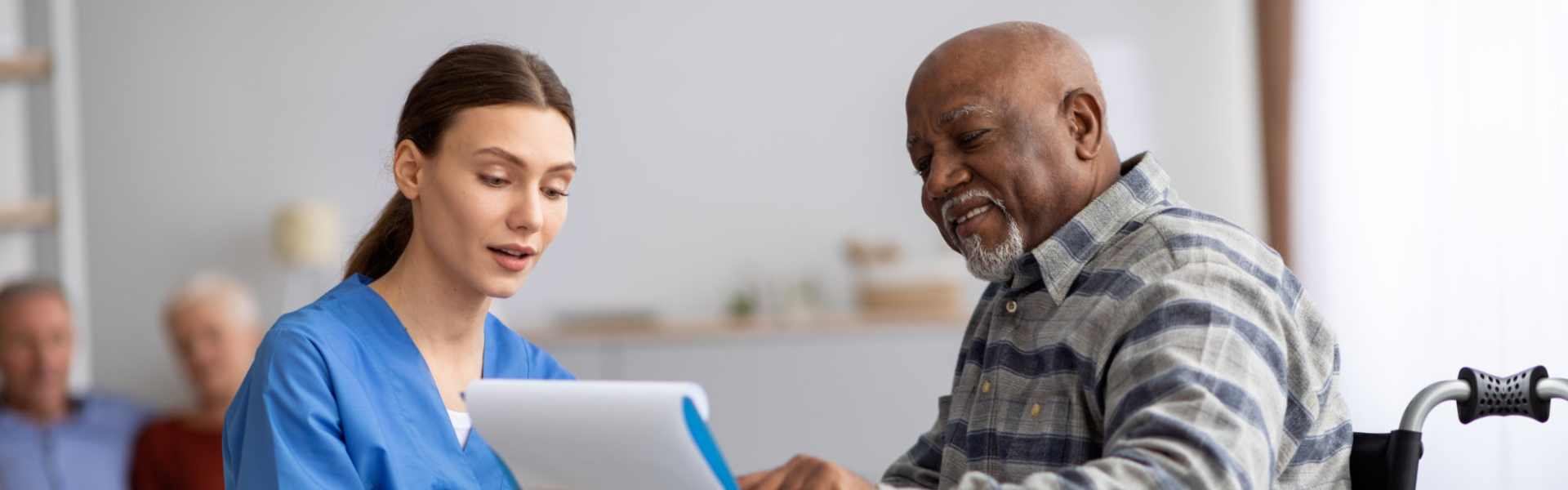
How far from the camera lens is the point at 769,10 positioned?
4496 millimetres

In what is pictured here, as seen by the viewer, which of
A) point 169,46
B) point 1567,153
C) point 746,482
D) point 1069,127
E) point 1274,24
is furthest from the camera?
point 169,46

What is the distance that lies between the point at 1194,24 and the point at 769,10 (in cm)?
160

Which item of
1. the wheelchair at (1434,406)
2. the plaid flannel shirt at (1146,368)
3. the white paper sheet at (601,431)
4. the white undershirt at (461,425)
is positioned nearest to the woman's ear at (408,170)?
the white undershirt at (461,425)

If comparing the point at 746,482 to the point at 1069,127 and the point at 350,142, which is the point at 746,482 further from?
the point at 350,142

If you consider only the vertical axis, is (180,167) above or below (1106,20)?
below

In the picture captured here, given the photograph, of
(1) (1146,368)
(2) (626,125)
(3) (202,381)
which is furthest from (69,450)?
(1) (1146,368)

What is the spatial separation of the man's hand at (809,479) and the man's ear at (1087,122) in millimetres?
510

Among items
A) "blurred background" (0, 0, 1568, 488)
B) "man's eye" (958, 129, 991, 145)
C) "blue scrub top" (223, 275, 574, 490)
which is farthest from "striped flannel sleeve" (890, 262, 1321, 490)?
"blurred background" (0, 0, 1568, 488)

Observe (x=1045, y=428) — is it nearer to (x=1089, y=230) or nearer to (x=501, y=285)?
(x=1089, y=230)

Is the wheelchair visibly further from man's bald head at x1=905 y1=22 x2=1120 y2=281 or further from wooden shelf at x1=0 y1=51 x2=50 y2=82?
wooden shelf at x1=0 y1=51 x2=50 y2=82

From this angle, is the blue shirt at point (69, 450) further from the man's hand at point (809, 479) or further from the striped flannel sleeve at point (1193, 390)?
the striped flannel sleeve at point (1193, 390)

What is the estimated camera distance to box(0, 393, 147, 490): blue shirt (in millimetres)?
3156

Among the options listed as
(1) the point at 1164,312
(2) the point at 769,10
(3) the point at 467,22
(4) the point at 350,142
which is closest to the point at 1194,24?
(2) the point at 769,10

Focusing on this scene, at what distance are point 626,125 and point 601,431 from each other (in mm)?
3577
